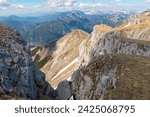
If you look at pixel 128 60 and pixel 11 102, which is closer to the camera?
pixel 11 102

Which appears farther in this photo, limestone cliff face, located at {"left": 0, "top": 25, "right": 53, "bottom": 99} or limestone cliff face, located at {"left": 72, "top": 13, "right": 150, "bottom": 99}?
limestone cliff face, located at {"left": 0, "top": 25, "right": 53, "bottom": 99}

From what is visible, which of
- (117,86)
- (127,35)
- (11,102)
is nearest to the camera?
(11,102)

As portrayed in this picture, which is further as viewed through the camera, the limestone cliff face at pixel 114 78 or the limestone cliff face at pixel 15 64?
the limestone cliff face at pixel 15 64

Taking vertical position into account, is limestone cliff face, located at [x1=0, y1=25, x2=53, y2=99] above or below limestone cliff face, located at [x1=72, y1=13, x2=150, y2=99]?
below

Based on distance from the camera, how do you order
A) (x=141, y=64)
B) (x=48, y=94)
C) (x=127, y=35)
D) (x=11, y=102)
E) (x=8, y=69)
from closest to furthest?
(x=11, y=102)
(x=141, y=64)
(x=8, y=69)
(x=48, y=94)
(x=127, y=35)

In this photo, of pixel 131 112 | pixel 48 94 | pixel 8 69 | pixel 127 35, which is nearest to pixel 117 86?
pixel 131 112

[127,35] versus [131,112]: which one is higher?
[131,112]

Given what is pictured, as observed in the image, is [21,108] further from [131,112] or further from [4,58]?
[4,58]

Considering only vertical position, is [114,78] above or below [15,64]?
above

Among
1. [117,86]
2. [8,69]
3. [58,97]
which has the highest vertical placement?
[117,86]

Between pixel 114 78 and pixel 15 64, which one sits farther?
pixel 15 64

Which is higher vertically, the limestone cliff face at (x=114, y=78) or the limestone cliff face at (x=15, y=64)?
the limestone cliff face at (x=114, y=78)
